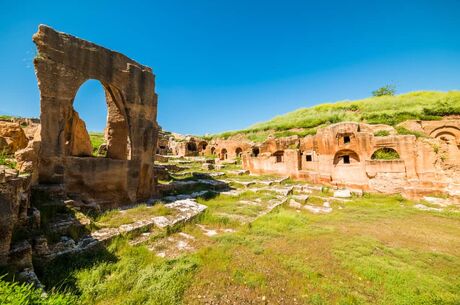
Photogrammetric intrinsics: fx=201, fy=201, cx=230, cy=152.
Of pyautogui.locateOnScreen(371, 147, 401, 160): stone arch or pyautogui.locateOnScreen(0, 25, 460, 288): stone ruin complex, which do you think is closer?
pyautogui.locateOnScreen(0, 25, 460, 288): stone ruin complex

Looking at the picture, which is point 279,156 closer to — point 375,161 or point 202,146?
point 375,161

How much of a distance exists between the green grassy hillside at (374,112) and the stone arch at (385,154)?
171 inches

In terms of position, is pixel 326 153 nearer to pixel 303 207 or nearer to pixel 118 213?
pixel 303 207

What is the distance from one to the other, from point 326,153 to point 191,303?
540 inches

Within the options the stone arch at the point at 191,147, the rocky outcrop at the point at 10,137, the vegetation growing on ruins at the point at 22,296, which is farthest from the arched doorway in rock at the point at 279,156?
the stone arch at the point at 191,147

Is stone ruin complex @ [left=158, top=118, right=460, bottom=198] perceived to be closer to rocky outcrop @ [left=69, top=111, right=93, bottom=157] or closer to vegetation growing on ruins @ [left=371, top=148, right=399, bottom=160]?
vegetation growing on ruins @ [left=371, top=148, right=399, bottom=160]

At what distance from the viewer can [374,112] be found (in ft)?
68.8

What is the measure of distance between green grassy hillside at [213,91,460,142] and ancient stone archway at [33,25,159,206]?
1423cm

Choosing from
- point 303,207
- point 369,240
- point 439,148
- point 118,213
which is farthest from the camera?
point 439,148

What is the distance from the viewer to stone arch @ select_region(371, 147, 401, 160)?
12132 mm

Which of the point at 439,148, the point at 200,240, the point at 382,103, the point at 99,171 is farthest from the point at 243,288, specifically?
the point at 382,103

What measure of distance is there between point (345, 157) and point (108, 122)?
14442 mm

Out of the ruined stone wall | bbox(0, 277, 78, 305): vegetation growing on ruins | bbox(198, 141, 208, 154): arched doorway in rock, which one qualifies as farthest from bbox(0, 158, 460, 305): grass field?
bbox(198, 141, 208, 154): arched doorway in rock

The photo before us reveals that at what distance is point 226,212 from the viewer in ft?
24.5
